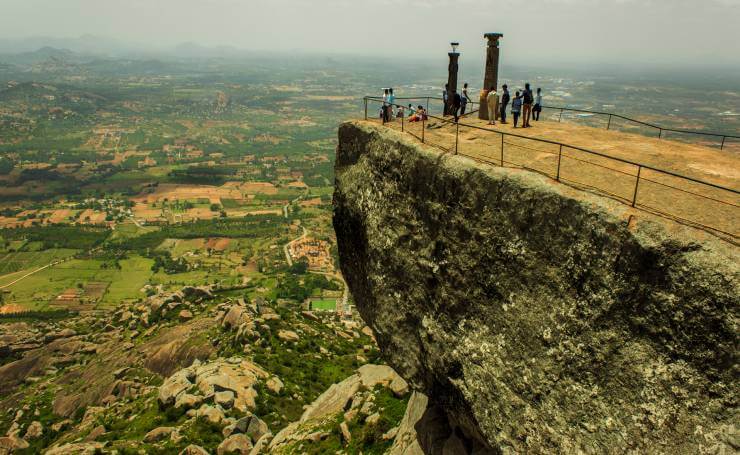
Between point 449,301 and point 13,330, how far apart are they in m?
84.0

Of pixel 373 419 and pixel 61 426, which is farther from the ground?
pixel 373 419

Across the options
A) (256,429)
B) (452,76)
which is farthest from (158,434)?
(452,76)

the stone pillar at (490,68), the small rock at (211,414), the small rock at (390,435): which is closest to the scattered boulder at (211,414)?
the small rock at (211,414)

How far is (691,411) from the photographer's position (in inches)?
426

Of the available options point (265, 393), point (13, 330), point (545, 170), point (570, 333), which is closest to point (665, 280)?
point (570, 333)

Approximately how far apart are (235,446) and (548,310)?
27.9 m

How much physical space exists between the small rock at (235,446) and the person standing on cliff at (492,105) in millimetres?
27263

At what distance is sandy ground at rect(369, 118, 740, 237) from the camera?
12875 millimetres

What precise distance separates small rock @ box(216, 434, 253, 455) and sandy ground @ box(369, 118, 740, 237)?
82.6 ft

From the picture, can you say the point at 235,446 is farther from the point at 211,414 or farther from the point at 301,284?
the point at 301,284

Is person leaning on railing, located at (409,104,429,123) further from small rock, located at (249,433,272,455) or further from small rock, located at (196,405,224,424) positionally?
small rock, located at (196,405,224,424)

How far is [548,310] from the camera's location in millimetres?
13367

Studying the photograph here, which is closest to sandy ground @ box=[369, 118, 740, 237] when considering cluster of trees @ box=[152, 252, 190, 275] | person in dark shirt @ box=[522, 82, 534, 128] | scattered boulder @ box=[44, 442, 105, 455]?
person in dark shirt @ box=[522, 82, 534, 128]

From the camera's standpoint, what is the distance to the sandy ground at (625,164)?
1288 cm
